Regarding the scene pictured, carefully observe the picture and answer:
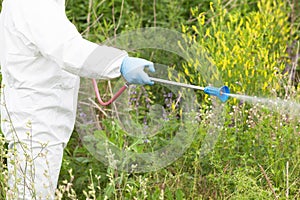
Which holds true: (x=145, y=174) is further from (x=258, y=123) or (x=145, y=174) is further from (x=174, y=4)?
(x=174, y=4)

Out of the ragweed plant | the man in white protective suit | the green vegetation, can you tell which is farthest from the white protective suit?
the ragweed plant

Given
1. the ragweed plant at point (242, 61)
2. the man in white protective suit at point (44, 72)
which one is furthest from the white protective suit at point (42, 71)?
the ragweed plant at point (242, 61)

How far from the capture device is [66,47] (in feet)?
8.79

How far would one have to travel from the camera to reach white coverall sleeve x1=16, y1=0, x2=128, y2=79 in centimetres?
268

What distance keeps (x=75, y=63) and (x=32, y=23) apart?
0.81 feet

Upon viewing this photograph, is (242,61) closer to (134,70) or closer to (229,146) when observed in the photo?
(229,146)

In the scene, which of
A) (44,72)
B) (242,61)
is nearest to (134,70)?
(44,72)

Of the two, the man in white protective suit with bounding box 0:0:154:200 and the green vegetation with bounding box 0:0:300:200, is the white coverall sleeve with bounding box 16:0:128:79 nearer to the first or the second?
the man in white protective suit with bounding box 0:0:154:200

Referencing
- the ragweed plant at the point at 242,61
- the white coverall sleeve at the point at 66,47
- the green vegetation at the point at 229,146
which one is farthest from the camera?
the ragweed plant at the point at 242,61

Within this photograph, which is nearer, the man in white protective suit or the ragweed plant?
the man in white protective suit

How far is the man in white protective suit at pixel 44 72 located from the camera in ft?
8.83

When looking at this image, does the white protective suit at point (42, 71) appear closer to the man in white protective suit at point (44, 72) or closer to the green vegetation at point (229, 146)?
the man in white protective suit at point (44, 72)

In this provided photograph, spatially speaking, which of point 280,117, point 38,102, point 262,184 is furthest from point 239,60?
point 38,102

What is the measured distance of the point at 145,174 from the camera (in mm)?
3631
